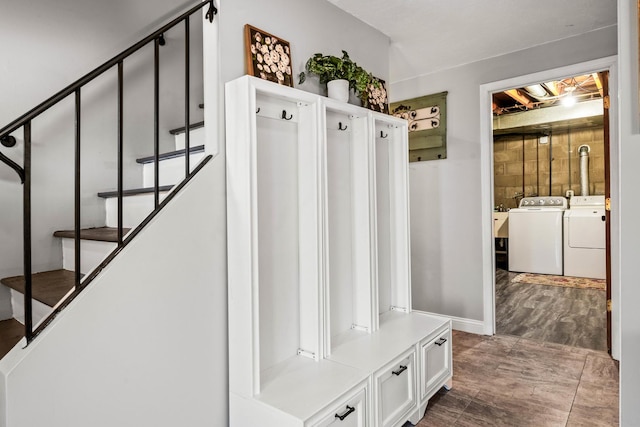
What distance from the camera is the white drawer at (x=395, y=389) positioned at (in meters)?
1.83

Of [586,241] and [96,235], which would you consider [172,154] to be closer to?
[96,235]

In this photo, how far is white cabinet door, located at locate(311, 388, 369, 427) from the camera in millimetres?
1520

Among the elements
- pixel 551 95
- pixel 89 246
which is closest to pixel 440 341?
pixel 89 246

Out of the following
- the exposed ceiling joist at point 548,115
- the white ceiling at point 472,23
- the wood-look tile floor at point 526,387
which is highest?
the exposed ceiling joist at point 548,115

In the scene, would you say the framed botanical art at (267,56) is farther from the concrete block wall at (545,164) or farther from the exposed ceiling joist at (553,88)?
the concrete block wall at (545,164)

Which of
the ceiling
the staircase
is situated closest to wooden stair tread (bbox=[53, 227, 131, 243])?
the staircase

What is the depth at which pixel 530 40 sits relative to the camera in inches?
121

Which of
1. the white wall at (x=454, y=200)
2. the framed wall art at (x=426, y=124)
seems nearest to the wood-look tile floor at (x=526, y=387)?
the white wall at (x=454, y=200)

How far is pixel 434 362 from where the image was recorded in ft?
7.64

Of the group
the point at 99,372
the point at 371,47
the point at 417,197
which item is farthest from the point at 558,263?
the point at 99,372

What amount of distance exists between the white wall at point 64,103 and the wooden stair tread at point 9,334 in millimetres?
284

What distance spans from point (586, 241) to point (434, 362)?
500 cm

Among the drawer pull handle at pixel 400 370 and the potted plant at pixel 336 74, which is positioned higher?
the potted plant at pixel 336 74

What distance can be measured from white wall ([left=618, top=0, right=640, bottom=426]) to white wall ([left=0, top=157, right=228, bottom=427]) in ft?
5.28
